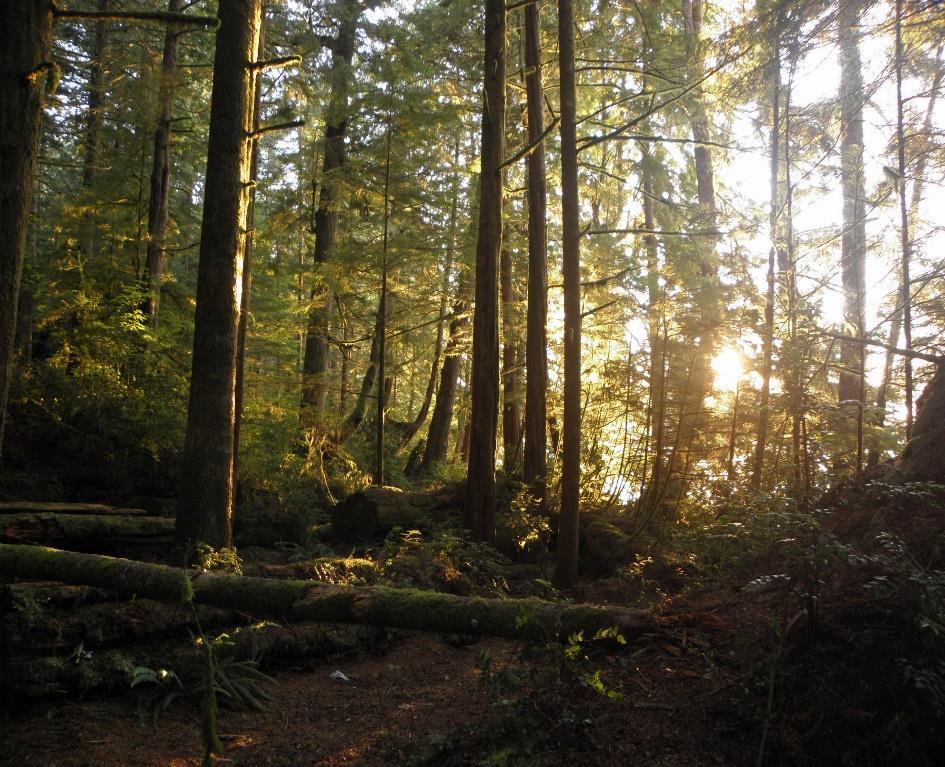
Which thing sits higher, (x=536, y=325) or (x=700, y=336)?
(x=536, y=325)

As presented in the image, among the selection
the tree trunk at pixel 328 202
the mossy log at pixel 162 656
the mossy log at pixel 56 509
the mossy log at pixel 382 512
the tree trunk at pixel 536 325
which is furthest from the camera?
the tree trunk at pixel 328 202

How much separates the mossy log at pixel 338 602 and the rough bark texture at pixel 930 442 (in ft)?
8.56

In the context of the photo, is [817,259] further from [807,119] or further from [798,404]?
[798,404]

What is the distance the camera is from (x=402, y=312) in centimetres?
1502

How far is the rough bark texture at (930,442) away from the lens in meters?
5.17

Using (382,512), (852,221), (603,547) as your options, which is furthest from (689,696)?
(852,221)

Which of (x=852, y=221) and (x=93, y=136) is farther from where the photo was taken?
(x=852, y=221)

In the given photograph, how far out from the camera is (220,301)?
7.78 m

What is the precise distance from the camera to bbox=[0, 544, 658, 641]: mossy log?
4414 millimetres

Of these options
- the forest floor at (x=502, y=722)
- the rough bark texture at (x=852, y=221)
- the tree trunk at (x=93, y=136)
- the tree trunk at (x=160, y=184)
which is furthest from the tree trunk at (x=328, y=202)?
the rough bark texture at (x=852, y=221)

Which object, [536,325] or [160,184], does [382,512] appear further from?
[160,184]

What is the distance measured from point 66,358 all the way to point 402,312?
671cm

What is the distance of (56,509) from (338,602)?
15.4 ft

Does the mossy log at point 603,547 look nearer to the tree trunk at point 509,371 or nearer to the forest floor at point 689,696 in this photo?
the tree trunk at point 509,371
